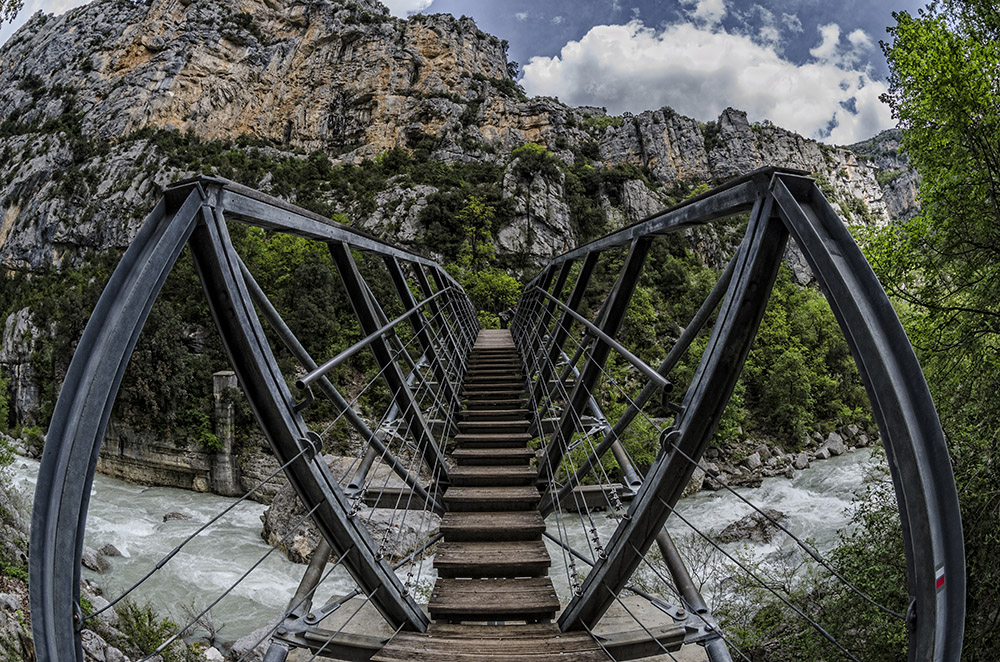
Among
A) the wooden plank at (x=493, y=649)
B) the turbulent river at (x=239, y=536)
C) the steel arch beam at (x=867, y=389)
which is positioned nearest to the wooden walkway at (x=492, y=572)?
the wooden plank at (x=493, y=649)

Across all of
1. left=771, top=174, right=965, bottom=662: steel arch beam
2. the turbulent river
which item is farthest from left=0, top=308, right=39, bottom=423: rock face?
left=771, top=174, right=965, bottom=662: steel arch beam

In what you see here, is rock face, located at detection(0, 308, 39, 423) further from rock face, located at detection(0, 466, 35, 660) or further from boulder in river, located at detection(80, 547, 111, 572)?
boulder in river, located at detection(80, 547, 111, 572)

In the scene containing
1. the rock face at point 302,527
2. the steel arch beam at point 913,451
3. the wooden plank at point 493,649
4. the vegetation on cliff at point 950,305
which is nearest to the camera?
the steel arch beam at point 913,451

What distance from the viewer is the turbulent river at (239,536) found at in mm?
8125

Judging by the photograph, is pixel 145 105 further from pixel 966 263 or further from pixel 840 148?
pixel 840 148

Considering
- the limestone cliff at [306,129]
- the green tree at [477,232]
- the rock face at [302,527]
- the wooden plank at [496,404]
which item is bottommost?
the rock face at [302,527]

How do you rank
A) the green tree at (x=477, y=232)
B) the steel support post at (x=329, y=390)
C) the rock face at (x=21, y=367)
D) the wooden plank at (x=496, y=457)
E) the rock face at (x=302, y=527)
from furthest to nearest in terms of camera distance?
the green tree at (x=477, y=232), the rock face at (x=21, y=367), the rock face at (x=302, y=527), the wooden plank at (x=496, y=457), the steel support post at (x=329, y=390)

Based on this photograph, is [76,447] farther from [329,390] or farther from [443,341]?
[443,341]

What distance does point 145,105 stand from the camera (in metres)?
37.5

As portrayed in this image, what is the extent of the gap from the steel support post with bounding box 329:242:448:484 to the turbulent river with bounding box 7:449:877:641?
5.01m

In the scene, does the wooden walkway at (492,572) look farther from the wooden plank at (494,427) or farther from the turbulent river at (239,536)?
the turbulent river at (239,536)

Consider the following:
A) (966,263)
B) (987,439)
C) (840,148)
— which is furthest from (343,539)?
(840,148)

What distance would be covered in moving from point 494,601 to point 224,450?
14.0m

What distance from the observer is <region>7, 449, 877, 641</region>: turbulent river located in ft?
26.7
